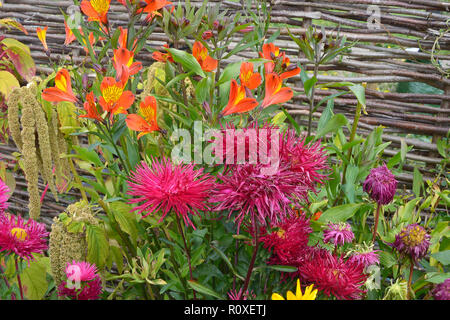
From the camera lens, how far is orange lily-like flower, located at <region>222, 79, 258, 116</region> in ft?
1.79

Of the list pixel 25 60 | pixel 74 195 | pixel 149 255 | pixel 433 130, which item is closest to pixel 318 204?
pixel 149 255

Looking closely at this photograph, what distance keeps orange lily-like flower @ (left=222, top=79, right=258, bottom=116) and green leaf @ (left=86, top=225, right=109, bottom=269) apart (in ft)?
1.01

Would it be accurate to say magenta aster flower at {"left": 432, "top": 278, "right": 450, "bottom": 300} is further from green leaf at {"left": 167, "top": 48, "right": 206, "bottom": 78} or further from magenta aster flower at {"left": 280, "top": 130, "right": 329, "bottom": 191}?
green leaf at {"left": 167, "top": 48, "right": 206, "bottom": 78}

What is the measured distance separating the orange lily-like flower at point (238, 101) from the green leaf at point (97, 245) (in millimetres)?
309

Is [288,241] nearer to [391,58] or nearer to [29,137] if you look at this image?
[29,137]

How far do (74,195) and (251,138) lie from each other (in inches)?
42.3

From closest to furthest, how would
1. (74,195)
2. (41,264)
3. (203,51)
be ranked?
1. (203,51)
2. (41,264)
3. (74,195)

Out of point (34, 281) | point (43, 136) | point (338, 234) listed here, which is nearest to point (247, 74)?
point (338, 234)

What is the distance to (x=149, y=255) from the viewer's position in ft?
1.93

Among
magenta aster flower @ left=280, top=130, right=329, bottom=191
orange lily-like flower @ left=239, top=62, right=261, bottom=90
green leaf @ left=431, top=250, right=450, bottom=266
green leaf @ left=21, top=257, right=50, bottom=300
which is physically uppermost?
orange lily-like flower @ left=239, top=62, right=261, bottom=90

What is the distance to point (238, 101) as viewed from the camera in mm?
554

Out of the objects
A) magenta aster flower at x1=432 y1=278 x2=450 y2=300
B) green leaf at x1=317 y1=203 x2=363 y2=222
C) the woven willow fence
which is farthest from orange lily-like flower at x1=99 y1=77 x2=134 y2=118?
the woven willow fence

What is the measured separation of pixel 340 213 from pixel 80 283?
0.41m

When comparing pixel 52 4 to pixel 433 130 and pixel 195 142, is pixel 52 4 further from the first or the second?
pixel 433 130
